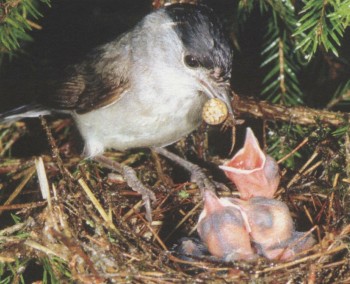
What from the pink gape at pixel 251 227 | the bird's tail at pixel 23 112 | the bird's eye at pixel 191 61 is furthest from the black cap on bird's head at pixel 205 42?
the bird's tail at pixel 23 112

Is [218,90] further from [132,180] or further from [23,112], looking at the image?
→ [23,112]

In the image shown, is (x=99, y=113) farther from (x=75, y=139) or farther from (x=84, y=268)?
(x=84, y=268)

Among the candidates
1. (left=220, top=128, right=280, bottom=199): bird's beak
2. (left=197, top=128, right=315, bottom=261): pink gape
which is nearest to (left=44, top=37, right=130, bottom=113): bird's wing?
(left=220, top=128, right=280, bottom=199): bird's beak

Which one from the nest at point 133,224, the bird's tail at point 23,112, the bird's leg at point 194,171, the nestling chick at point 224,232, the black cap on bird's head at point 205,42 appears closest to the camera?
the nest at point 133,224

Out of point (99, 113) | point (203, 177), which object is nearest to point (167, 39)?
point (99, 113)

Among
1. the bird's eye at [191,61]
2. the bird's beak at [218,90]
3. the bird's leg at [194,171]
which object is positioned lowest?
the bird's leg at [194,171]

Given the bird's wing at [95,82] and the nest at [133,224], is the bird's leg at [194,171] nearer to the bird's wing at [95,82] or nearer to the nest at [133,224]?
the nest at [133,224]
